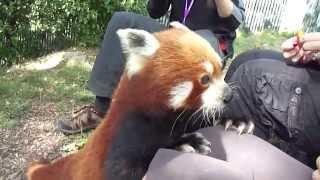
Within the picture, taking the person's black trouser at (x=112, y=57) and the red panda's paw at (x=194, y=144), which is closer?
the red panda's paw at (x=194, y=144)

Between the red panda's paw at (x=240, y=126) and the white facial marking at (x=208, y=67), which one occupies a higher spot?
the white facial marking at (x=208, y=67)

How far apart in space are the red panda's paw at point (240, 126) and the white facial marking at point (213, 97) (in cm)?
11

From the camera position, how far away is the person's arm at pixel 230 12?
3066 millimetres

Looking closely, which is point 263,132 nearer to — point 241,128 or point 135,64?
point 241,128

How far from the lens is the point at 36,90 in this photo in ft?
14.1

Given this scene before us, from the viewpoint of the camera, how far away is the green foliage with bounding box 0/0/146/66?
5703 millimetres

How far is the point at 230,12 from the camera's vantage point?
3.09 metres

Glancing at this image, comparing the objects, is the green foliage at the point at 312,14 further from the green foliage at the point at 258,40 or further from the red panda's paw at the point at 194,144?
the red panda's paw at the point at 194,144

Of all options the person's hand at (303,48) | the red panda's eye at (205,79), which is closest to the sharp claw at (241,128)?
the red panda's eye at (205,79)

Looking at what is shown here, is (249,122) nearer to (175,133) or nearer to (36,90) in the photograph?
(175,133)

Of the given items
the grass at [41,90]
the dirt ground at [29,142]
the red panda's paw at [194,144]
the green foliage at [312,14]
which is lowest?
the dirt ground at [29,142]

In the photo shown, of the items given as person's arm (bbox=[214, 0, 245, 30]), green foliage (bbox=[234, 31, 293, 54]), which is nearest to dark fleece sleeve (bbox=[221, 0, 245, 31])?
person's arm (bbox=[214, 0, 245, 30])

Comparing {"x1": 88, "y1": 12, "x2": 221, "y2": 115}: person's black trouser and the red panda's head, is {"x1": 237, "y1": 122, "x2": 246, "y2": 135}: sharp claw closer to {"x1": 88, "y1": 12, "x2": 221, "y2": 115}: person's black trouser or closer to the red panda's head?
the red panda's head

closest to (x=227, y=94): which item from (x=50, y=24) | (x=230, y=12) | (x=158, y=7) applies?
(x=230, y=12)
